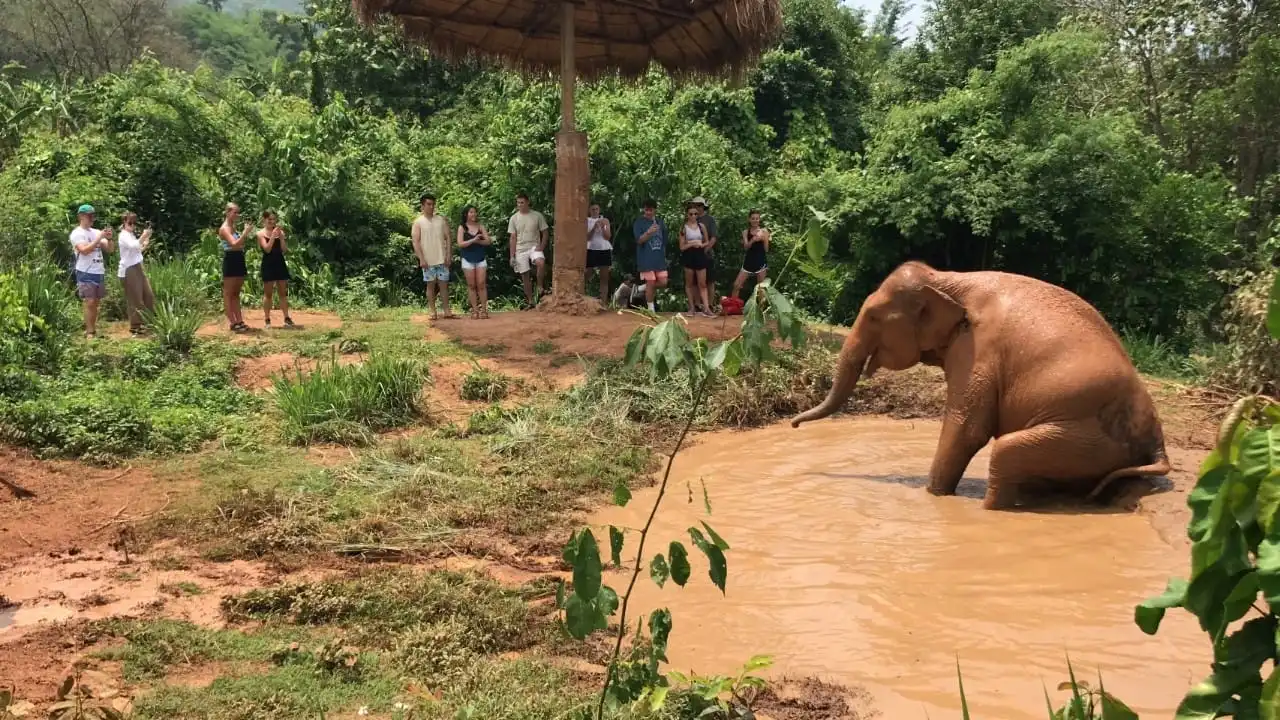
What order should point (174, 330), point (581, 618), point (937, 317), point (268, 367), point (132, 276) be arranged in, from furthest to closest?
point (132, 276) → point (174, 330) → point (268, 367) → point (937, 317) → point (581, 618)

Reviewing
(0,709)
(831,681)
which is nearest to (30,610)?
(0,709)

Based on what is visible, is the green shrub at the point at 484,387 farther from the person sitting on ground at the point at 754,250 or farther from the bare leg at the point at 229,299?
the person sitting on ground at the point at 754,250

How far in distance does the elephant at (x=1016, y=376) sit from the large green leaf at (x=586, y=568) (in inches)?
157

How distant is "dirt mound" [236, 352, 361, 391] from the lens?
8.88 meters

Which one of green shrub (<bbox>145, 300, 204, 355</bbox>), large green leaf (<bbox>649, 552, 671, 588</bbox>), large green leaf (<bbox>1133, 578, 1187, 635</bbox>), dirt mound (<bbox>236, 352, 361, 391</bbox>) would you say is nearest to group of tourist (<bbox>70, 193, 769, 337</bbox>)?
green shrub (<bbox>145, 300, 204, 355</bbox>)

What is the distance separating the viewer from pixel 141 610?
173 inches

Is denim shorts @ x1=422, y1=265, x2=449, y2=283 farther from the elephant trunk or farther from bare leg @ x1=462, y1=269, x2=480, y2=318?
the elephant trunk

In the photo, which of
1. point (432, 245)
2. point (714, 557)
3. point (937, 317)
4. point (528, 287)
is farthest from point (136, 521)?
point (528, 287)

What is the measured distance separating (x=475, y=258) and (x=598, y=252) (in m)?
1.63

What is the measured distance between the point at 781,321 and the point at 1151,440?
413 cm

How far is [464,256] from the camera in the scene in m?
11.6

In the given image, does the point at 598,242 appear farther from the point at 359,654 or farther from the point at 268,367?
the point at 359,654

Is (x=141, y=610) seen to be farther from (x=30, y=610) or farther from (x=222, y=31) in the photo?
(x=222, y=31)

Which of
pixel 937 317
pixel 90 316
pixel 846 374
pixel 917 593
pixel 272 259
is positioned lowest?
pixel 917 593
